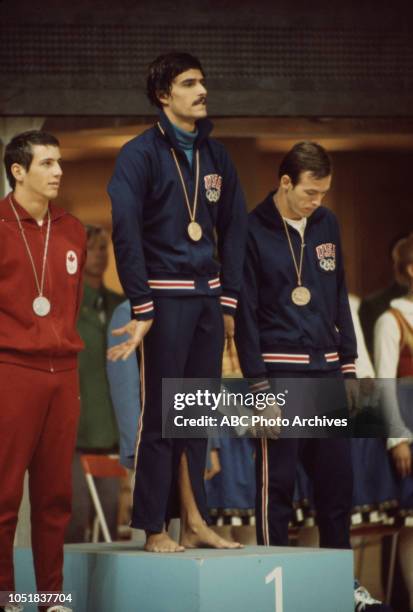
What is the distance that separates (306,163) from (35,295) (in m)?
1.32

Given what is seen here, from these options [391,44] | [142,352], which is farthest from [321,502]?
[391,44]

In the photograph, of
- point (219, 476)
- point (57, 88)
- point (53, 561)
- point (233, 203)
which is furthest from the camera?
point (57, 88)

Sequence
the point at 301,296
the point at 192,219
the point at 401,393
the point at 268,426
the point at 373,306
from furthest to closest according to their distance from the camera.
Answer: the point at 373,306, the point at 401,393, the point at 301,296, the point at 268,426, the point at 192,219

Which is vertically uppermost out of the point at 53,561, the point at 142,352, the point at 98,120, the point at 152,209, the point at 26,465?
the point at 98,120

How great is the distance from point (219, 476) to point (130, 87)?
6.48 ft

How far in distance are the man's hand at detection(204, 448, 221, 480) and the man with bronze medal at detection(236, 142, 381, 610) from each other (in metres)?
0.96

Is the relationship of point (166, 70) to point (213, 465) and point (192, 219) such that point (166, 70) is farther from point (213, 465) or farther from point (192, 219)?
point (213, 465)

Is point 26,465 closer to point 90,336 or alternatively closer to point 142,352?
point 142,352

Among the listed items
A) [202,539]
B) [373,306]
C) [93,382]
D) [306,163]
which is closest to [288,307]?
[306,163]

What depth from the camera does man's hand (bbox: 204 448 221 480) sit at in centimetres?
639

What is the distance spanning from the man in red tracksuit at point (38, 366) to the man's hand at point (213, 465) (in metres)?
1.59

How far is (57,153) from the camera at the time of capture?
16.5 feet

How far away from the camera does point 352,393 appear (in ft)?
18.3

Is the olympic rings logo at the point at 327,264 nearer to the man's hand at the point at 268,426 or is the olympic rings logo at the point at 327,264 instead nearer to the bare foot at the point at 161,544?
the man's hand at the point at 268,426
